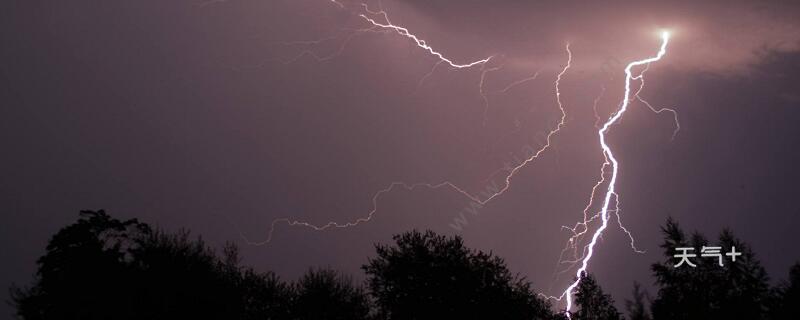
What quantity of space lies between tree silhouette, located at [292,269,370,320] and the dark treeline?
4cm

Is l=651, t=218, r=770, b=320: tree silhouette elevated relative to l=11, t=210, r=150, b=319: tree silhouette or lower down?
elevated

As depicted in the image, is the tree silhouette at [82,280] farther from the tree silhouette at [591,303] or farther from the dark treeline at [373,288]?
the tree silhouette at [591,303]

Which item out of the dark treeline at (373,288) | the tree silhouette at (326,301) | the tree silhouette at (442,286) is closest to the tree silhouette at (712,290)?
the dark treeline at (373,288)

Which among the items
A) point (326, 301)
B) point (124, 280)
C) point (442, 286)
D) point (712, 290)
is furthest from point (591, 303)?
point (124, 280)

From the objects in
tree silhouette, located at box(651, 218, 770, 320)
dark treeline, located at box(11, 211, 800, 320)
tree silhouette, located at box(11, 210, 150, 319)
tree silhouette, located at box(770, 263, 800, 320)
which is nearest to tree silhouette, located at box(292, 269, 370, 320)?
dark treeline, located at box(11, 211, 800, 320)

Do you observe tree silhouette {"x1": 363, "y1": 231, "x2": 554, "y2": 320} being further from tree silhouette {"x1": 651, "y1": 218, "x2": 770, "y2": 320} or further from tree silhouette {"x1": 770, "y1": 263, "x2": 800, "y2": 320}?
tree silhouette {"x1": 770, "y1": 263, "x2": 800, "y2": 320}

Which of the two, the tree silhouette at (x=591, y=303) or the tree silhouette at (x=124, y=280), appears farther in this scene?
the tree silhouette at (x=591, y=303)

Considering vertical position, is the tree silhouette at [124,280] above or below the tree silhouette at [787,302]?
below

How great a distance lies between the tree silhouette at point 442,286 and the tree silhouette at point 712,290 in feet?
12.5

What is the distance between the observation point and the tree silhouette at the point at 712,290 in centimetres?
1859

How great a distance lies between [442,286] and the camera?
18.2 metres

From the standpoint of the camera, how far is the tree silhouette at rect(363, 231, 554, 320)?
17.8 meters

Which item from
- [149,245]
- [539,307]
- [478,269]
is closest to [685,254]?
[539,307]

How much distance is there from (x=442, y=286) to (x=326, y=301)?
4.77m
